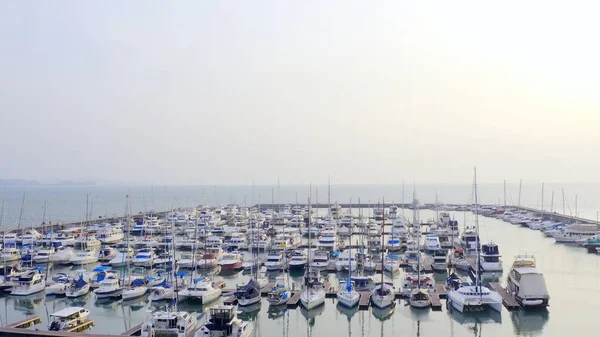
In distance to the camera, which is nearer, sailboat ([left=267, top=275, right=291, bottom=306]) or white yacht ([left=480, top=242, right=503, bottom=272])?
sailboat ([left=267, top=275, right=291, bottom=306])

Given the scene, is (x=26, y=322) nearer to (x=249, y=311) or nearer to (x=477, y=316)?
(x=249, y=311)

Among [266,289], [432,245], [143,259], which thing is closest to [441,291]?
[266,289]

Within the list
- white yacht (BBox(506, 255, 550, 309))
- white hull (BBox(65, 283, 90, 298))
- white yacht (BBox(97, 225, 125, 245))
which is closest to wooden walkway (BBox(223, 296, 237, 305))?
white hull (BBox(65, 283, 90, 298))

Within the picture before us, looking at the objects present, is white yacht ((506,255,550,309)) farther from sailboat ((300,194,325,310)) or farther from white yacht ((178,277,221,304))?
white yacht ((178,277,221,304))

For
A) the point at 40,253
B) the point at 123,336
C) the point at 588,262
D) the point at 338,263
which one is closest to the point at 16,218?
the point at 40,253

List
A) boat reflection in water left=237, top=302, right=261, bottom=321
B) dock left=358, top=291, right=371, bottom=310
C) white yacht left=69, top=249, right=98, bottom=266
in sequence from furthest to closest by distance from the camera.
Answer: white yacht left=69, top=249, right=98, bottom=266
dock left=358, top=291, right=371, bottom=310
boat reflection in water left=237, top=302, right=261, bottom=321

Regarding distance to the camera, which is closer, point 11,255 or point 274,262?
point 274,262
